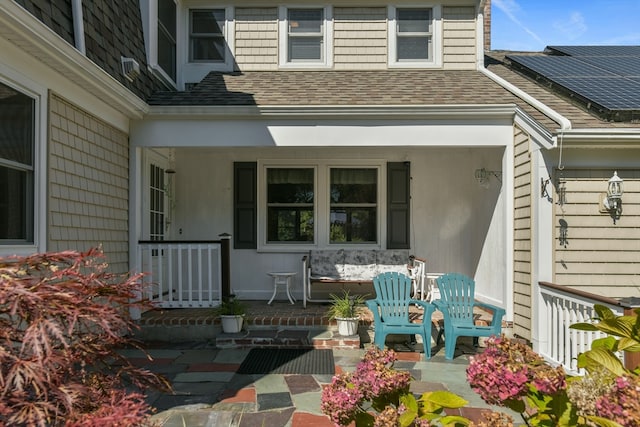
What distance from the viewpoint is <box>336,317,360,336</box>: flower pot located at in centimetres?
481

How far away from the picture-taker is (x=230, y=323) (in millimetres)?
4938

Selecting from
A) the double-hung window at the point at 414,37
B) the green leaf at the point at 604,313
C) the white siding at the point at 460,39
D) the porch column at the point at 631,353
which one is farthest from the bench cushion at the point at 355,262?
the green leaf at the point at 604,313

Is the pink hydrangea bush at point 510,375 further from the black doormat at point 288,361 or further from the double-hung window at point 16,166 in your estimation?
the double-hung window at point 16,166

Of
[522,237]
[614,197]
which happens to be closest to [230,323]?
[522,237]

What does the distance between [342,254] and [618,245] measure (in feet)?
11.5

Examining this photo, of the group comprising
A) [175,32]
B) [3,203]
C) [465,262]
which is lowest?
[465,262]

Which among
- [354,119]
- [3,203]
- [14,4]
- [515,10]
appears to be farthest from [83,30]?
[515,10]

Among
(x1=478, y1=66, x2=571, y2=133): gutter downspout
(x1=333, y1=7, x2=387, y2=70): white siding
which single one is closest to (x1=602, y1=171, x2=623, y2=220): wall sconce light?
(x1=478, y1=66, x2=571, y2=133): gutter downspout

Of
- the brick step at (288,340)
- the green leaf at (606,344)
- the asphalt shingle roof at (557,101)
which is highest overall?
the asphalt shingle roof at (557,101)

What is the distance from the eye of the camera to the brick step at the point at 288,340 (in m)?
4.73

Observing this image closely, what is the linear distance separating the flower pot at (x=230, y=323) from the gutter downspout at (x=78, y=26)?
9.96 ft

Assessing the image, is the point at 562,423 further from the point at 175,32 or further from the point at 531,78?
the point at 175,32

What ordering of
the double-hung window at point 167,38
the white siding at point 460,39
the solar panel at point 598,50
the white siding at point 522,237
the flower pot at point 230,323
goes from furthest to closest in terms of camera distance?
the solar panel at point 598,50, the white siding at point 460,39, the double-hung window at point 167,38, the flower pot at point 230,323, the white siding at point 522,237

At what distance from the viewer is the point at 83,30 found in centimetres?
399
